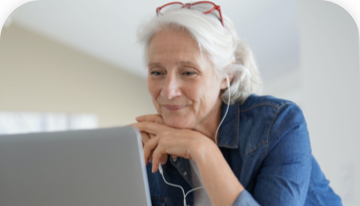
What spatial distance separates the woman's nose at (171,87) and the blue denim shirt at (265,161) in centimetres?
25

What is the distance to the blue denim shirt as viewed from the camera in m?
0.76

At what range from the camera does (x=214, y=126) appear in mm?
1063

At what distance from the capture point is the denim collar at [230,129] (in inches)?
38.2

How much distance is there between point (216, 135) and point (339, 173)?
41.9 inches

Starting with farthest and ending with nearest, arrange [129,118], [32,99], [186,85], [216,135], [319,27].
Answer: [129,118], [32,99], [319,27], [216,135], [186,85]

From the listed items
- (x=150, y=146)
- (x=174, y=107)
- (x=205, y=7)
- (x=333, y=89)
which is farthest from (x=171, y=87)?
(x=333, y=89)

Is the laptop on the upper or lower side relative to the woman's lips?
lower

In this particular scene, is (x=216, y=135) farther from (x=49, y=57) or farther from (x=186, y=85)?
(x=49, y=57)

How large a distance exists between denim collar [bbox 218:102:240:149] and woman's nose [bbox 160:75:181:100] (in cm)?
24

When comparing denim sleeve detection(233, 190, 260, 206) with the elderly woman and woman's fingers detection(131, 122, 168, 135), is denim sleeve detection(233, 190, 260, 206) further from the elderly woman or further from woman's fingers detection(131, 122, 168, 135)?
woman's fingers detection(131, 122, 168, 135)

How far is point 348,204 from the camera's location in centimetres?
159

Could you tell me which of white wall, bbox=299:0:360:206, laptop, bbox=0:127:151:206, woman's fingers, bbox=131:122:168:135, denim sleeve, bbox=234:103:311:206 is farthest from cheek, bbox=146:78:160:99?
white wall, bbox=299:0:360:206

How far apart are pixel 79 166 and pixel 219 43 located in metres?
0.68

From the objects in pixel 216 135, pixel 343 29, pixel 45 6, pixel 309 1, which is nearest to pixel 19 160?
pixel 216 135
